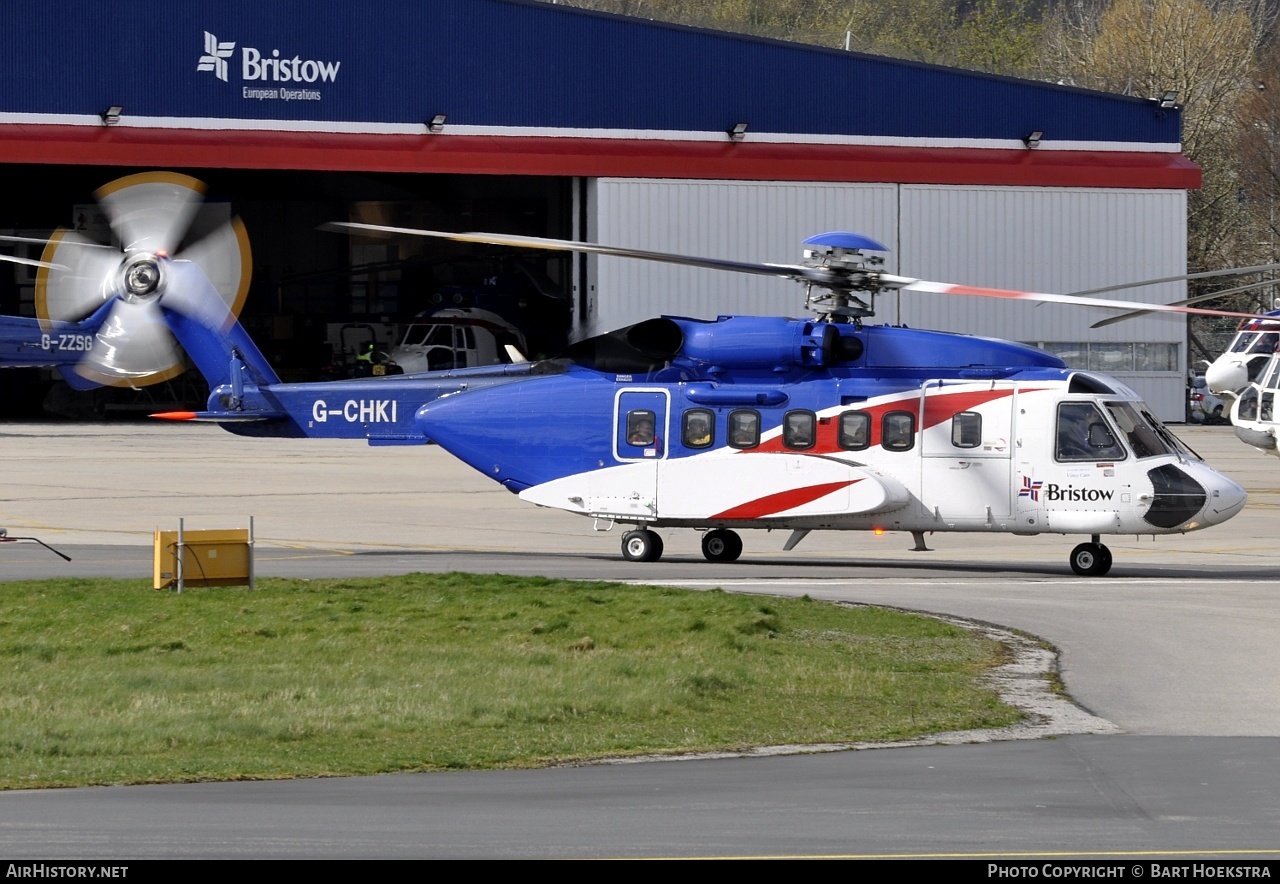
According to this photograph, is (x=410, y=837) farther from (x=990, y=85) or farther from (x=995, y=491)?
(x=990, y=85)

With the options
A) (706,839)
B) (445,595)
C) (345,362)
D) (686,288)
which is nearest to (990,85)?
(686,288)

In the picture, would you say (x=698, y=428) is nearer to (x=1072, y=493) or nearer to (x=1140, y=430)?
(x=1072, y=493)

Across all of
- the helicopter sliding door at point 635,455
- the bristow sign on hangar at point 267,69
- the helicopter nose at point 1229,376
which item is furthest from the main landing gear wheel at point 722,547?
the bristow sign on hangar at point 267,69

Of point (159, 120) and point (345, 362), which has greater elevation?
point (159, 120)

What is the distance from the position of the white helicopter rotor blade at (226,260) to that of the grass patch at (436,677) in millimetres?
8496

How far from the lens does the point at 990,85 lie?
180 feet

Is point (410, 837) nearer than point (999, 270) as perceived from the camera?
Yes

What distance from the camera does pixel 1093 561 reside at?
21531 millimetres

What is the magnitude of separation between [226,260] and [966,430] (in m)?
11.3

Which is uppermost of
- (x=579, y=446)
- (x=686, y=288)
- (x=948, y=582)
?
(x=686, y=288)

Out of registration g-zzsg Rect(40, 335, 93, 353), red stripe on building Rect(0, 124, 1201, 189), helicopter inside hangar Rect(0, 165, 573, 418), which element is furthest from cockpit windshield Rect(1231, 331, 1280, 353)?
registration g-zzsg Rect(40, 335, 93, 353)

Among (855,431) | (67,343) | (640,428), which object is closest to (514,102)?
(67,343)
